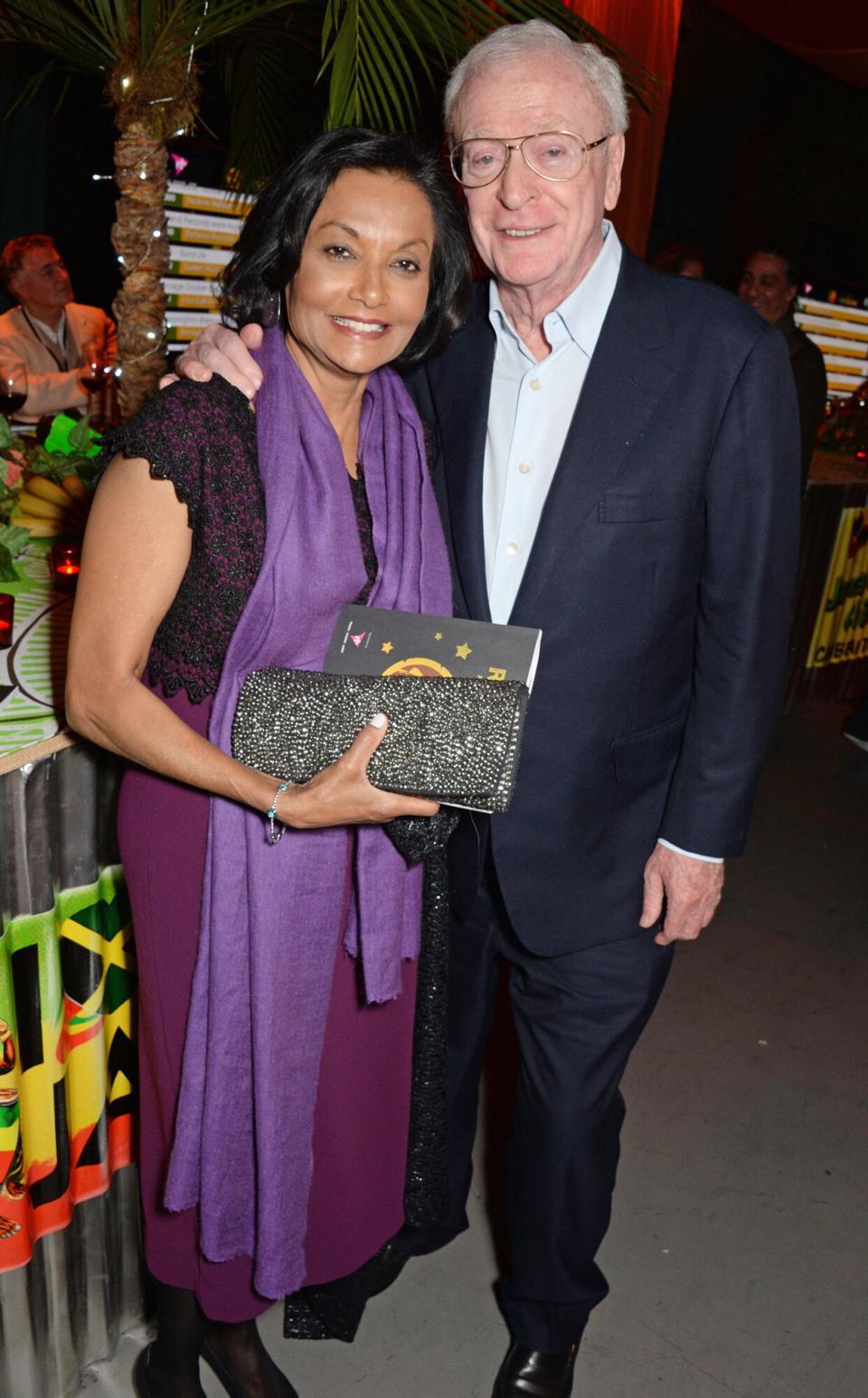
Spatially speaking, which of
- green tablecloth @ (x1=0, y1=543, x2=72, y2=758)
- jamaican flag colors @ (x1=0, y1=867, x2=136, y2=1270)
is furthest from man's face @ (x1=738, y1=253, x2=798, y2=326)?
jamaican flag colors @ (x1=0, y1=867, x2=136, y2=1270)

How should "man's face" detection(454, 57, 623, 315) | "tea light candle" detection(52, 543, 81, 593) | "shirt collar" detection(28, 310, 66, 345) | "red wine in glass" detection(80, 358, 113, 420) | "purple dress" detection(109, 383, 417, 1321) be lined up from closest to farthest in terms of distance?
"purple dress" detection(109, 383, 417, 1321), "man's face" detection(454, 57, 623, 315), "tea light candle" detection(52, 543, 81, 593), "red wine in glass" detection(80, 358, 113, 420), "shirt collar" detection(28, 310, 66, 345)

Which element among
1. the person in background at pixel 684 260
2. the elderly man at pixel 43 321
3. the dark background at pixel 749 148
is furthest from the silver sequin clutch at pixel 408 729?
the dark background at pixel 749 148

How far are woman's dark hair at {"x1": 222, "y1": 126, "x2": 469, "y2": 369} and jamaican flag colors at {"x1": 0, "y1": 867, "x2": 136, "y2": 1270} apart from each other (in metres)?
0.87

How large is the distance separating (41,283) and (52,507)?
277 centimetres

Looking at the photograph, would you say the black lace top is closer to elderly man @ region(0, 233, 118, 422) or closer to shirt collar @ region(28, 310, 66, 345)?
elderly man @ region(0, 233, 118, 422)

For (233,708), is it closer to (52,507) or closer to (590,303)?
(590,303)

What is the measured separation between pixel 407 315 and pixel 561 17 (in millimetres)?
1609

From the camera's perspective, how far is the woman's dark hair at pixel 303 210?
151 centimetres

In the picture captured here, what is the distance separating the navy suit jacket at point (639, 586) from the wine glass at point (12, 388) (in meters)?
1.53

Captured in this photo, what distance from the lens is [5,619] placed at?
193 centimetres

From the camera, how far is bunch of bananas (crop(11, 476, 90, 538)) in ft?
8.38

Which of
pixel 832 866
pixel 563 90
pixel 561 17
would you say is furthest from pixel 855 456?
pixel 563 90

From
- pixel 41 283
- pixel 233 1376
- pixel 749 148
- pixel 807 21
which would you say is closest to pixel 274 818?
pixel 233 1376

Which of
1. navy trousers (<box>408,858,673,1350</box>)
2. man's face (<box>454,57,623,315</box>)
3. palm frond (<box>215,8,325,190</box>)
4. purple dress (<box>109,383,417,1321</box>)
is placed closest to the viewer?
purple dress (<box>109,383,417,1321</box>)
